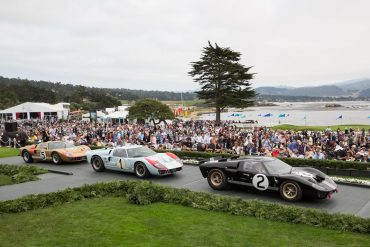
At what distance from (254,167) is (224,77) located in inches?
1459

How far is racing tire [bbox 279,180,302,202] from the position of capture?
11383 mm

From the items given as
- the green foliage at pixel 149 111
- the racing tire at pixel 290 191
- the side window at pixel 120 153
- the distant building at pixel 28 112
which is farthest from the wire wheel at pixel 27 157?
the distant building at pixel 28 112

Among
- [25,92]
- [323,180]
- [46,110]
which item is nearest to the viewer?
[323,180]

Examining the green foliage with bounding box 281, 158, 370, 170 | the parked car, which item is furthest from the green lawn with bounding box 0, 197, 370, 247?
the green foliage with bounding box 281, 158, 370, 170

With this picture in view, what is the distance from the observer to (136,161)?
1577 cm

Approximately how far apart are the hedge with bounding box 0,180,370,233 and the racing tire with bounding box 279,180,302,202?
1644 millimetres

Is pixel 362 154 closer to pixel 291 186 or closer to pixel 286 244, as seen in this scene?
pixel 291 186

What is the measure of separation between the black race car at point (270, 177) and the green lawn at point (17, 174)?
27.2ft

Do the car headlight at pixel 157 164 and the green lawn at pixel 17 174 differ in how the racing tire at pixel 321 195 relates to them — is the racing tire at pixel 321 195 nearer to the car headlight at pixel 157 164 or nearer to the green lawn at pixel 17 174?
the car headlight at pixel 157 164

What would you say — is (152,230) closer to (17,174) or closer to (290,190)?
(290,190)

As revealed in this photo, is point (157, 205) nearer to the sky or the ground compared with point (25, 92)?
nearer to the ground

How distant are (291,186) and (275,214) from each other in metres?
2.30

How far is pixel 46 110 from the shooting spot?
8281 centimetres

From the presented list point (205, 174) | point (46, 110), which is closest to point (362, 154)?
point (205, 174)
